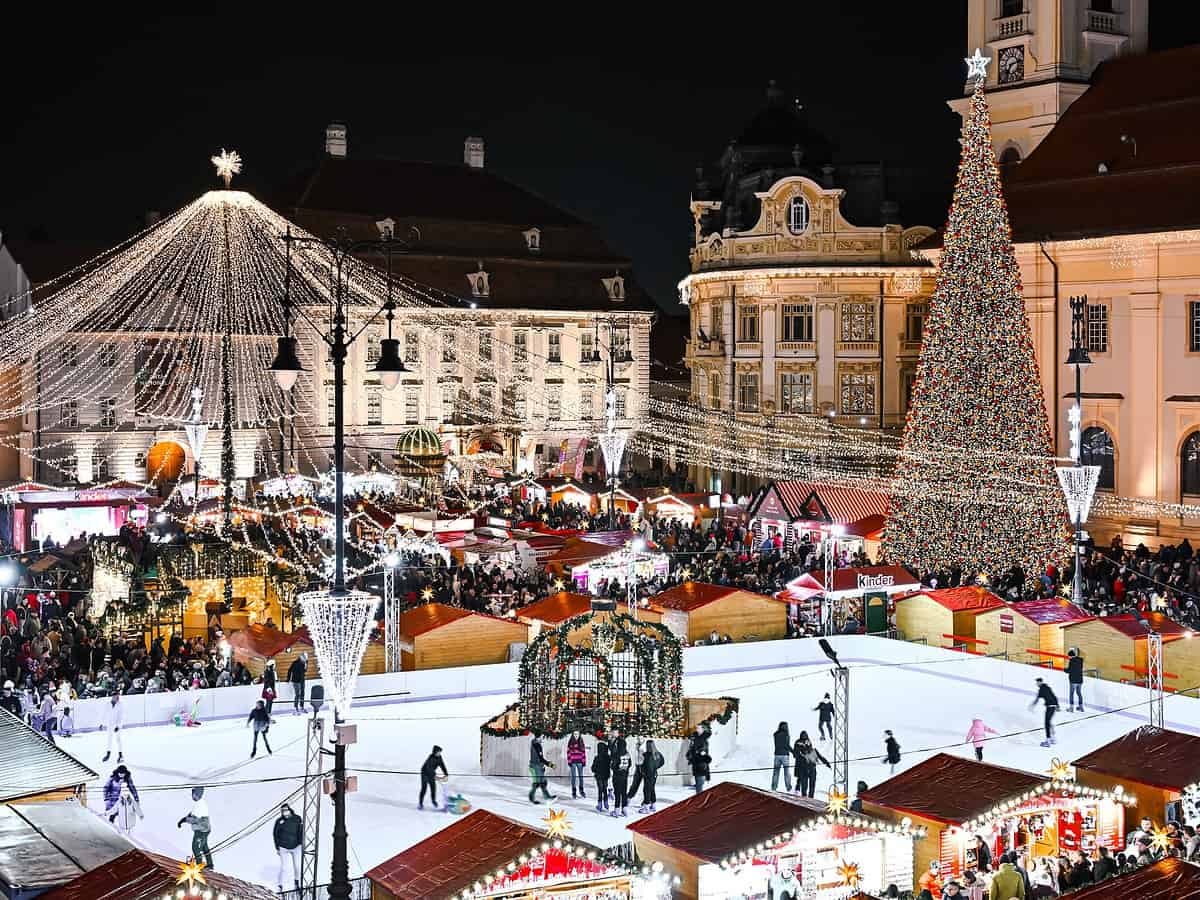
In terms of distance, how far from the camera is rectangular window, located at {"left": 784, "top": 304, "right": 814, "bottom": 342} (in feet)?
187

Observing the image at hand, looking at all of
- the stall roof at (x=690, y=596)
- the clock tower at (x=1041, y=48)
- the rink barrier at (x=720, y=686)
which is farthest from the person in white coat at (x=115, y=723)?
the clock tower at (x=1041, y=48)

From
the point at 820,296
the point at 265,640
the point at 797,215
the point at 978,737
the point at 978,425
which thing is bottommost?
the point at 978,737

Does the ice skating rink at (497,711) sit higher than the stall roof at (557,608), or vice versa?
the stall roof at (557,608)

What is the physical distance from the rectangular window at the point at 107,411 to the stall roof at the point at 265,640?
31.8 metres

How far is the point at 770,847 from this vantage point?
16531 millimetres

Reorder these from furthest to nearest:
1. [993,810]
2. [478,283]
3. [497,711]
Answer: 1. [478,283]
2. [497,711]
3. [993,810]

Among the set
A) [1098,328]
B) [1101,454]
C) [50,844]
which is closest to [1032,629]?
[1101,454]

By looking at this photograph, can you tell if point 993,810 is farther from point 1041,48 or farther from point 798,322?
point 798,322

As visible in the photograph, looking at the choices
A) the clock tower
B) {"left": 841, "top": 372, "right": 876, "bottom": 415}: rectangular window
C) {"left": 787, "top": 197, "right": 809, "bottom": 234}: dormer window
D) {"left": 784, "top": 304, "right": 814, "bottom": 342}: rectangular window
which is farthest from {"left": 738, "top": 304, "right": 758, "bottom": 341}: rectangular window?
the clock tower

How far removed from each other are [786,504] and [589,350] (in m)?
28.6

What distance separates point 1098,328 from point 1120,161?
4749 millimetres

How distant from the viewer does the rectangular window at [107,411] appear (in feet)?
192

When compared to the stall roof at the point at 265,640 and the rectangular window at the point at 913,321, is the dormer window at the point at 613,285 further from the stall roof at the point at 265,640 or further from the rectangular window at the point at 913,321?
the stall roof at the point at 265,640

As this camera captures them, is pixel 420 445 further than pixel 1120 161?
Yes
